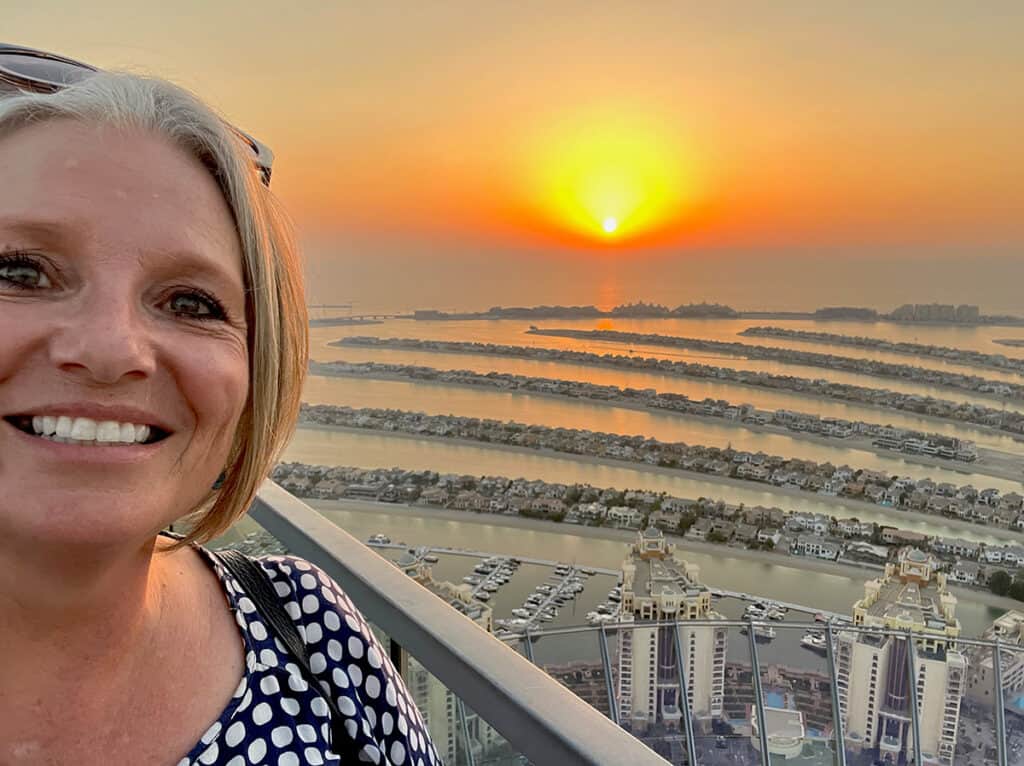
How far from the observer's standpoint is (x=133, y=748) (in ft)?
1.96

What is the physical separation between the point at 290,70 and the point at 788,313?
5265 millimetres

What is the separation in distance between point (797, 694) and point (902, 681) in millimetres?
470

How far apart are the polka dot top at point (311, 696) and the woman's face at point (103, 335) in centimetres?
21

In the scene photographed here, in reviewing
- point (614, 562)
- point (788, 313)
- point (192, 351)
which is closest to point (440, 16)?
point (788, 313)

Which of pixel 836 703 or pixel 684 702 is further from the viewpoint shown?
pixel 836 703

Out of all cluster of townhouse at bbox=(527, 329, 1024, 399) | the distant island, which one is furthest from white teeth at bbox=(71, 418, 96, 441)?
cluster of townhouse at bbox=(527, 329, 1024, 399)

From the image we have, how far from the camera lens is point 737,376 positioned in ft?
24.0

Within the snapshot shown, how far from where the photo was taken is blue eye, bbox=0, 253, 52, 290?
52 centimetres

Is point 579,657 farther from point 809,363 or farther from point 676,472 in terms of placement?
point 809,363

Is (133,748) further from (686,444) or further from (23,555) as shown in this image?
(686,444)

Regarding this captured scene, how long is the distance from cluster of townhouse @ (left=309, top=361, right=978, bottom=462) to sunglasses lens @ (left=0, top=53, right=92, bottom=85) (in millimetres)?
5701

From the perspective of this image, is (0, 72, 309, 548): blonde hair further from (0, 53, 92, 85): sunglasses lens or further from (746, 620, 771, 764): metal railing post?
(746, 620, 771, 764): metal railing post

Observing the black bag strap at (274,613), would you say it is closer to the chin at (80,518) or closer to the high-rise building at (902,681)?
the chin at (80,518)

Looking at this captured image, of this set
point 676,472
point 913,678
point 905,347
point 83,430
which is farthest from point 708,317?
point 83,430
